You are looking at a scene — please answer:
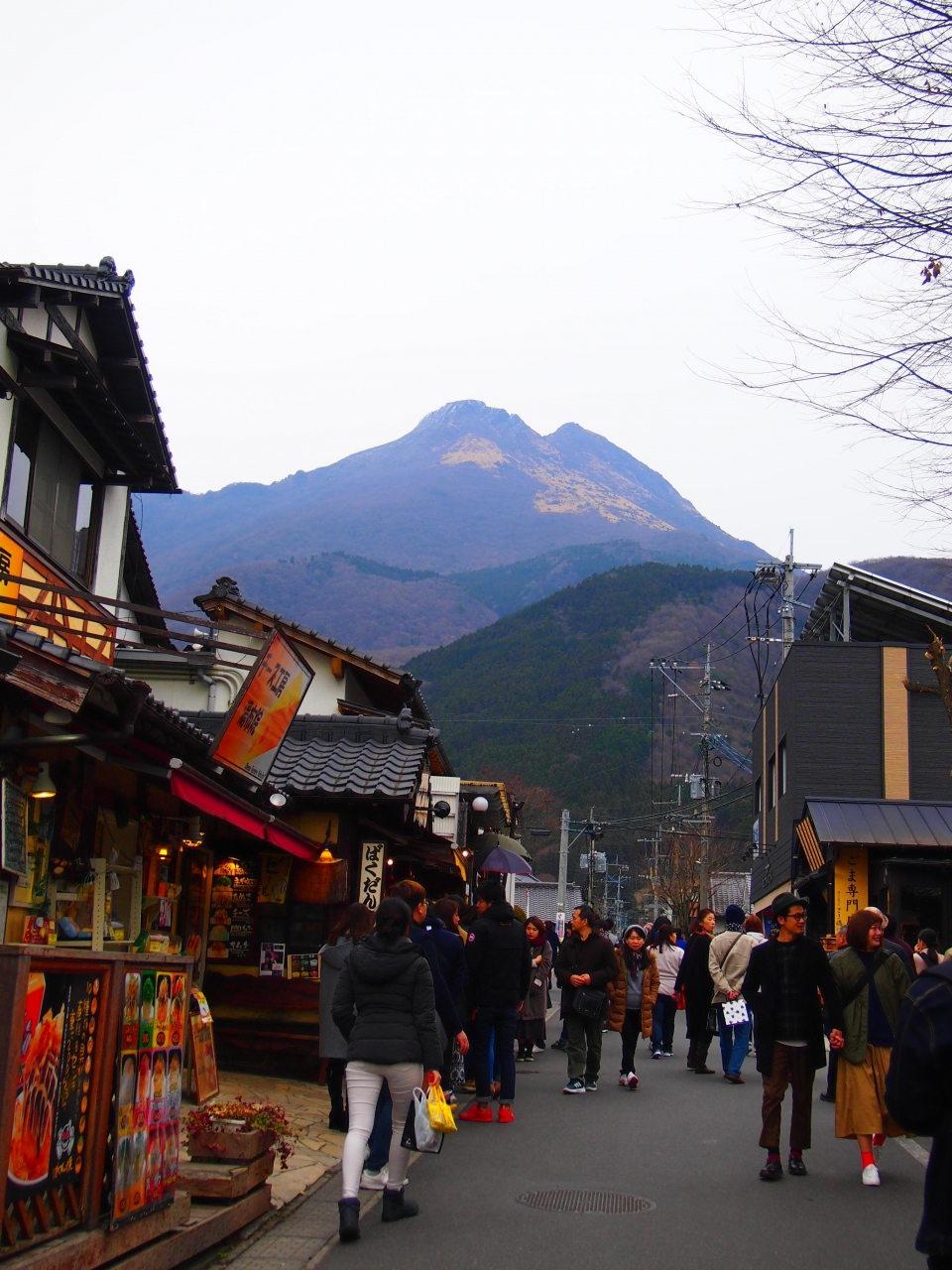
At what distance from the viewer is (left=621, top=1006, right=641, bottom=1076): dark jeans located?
12.5 m

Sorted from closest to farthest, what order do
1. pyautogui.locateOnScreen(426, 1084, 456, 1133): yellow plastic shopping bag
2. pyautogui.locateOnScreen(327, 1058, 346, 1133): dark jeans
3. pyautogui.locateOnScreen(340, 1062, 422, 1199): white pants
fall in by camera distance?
pyautogui.locateOnScreen(340, 1062, 422, 1199): white pants
pyautogui.locateOnScreen(426, 1084, 456, 1133): yellow plastic shopping bag
pyautogui.locateOnScreen(327, 1058, 346, 1133): dark jeans

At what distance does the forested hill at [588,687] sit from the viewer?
78688 millimetres

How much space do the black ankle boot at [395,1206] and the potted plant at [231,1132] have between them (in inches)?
27.7

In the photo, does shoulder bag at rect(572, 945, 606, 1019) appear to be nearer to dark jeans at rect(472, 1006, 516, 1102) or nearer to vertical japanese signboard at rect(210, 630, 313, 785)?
dark jeans at rect(472, 1006, 516, 1102)

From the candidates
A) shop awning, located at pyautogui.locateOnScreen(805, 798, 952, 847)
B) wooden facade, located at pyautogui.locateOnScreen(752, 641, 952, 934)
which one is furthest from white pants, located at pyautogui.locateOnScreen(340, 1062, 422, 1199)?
wooden facade, located at pyautogui.locateOnScreen(752, 641, 952, 934)

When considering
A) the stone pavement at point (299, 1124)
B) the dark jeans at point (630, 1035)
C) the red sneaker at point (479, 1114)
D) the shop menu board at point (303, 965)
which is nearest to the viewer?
the stone pavement at point (299, 1124)

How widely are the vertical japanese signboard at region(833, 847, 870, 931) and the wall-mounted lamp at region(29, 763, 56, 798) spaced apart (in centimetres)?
1783

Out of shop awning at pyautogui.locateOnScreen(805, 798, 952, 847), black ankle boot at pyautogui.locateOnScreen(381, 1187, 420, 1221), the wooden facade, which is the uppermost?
the wooden facade

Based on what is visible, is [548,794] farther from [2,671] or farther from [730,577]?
[2,671]

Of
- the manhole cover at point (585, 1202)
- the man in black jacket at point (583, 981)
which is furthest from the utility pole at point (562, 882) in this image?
the manhole cover at point (585, 1202)

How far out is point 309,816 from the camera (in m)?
12.8

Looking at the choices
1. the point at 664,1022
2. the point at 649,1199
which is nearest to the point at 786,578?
the point at 664,1022

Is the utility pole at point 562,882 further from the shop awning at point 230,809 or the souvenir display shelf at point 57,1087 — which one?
the souvenir display shelf at point 57,1087

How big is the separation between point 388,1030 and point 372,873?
6.53 m
